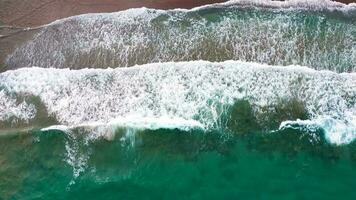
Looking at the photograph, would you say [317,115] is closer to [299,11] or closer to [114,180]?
[299,11]

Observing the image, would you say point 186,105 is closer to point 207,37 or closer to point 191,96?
point 191,96

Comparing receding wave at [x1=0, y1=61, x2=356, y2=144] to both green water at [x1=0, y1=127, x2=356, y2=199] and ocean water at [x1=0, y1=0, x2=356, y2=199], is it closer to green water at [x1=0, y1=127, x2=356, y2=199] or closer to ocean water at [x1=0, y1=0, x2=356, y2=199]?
ocean water at [x1=0, y1=0, x2=356, y2=199]

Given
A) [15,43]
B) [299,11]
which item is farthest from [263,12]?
[15,43]

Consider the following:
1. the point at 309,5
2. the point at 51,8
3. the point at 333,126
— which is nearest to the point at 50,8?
the point at 51,8

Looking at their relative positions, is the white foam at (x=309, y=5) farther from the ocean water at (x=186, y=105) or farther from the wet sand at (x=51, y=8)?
the wet sand at (x=51, y=8)

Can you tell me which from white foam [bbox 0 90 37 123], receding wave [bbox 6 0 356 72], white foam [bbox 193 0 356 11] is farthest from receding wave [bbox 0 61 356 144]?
white foam [bbox 193 0 356 11]
